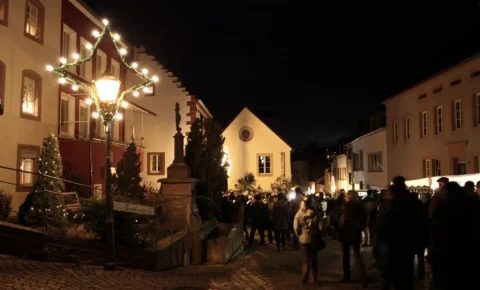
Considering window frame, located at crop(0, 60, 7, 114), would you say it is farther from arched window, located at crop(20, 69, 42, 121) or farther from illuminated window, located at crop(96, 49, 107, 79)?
illuminated window, located at crop(96, 49, 107, 79)

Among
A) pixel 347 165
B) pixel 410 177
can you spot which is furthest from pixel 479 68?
pixel 347 165

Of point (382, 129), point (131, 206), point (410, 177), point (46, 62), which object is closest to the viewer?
point (131, 206)

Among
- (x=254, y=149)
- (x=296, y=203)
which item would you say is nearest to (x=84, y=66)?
(x=296, y=203)

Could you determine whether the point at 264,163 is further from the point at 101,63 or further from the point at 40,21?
the point at 40,21

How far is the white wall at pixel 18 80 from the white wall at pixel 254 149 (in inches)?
1007

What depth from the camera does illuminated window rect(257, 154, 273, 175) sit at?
44119mm

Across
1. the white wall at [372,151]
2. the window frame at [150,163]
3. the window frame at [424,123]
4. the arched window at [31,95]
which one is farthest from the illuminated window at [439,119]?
the arched window at [31,95]

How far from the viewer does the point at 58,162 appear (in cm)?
1523

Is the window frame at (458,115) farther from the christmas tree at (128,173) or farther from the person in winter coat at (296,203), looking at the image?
the christmas tree at (128,173)

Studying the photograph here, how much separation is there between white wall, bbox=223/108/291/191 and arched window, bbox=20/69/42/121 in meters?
26.2

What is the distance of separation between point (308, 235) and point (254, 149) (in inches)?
1350

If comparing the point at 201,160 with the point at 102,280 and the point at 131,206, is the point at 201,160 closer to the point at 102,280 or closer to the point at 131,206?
the point at 131,206

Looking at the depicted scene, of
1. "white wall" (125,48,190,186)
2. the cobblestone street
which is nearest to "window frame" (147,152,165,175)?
"white wall" (125,48,190,186)

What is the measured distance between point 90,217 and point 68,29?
12.4 metres
